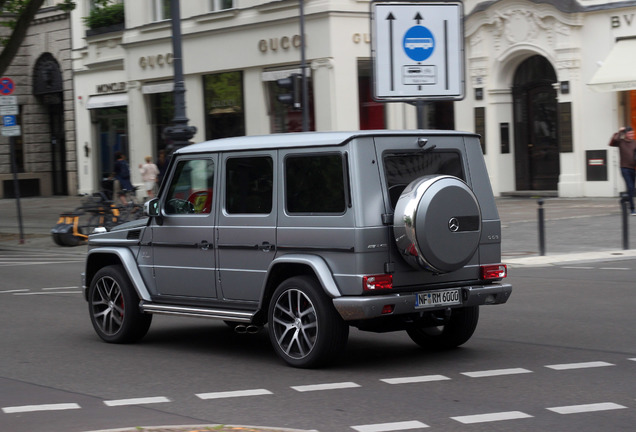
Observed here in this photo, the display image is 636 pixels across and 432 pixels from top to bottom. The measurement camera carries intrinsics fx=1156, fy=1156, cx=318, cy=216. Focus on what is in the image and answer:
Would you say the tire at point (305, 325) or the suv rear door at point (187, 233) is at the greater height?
the suv rear door at point (187, 233)

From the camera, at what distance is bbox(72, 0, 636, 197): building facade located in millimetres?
29109

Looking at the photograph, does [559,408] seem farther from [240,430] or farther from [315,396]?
[240,430]

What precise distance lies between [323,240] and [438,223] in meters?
0.85

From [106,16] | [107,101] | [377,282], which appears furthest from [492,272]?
[106,16]

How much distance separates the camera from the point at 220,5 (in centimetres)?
3522

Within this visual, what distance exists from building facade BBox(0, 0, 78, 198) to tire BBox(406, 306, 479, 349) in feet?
115

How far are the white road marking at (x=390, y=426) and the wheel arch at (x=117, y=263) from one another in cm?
377

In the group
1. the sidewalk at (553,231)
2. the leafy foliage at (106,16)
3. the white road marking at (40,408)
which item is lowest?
the sidewalk at (553,231)

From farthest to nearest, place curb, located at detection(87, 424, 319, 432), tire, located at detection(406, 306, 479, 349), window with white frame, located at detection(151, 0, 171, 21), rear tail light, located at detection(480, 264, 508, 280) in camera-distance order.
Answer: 1. window with white frame, located at detection(151, 0, 171, 21)
2. tire, located at detection(406, 306, 479, 349)
3. rear tail light, located at detection(480, 264, 508, 280)
4. curb, located at detection(87, 424, 319, 432)

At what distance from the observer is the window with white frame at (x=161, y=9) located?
37.2 meters

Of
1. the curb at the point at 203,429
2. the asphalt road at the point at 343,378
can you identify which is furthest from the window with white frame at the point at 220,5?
the curb at the point at 203,429

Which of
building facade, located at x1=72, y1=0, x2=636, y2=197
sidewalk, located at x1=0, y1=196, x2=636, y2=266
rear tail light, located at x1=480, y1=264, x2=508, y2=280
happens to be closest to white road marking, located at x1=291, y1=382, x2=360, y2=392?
rear tail light, located at x1=480, y1=264, x2=508, y2=280

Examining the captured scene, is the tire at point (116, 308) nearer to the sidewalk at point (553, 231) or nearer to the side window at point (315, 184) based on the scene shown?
the side window at point (315, 184)

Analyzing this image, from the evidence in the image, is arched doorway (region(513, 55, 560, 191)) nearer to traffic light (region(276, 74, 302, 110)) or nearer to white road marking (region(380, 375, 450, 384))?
traffic light (region(276, 74, 302, 110))
